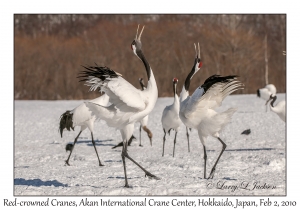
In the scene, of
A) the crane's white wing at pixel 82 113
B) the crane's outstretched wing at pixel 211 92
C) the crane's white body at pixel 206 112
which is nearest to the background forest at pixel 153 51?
the crane's white wing at pixel 82 113

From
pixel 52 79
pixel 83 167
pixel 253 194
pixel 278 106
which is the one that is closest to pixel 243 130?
pixel 278 106

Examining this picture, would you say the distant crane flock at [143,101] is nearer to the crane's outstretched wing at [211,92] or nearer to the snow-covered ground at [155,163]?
the crane's outstretched wing at [211,92]

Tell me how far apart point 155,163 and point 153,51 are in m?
15.2

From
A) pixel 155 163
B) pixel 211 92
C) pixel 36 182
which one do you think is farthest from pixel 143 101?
pixel 155 163

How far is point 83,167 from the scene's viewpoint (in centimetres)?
852

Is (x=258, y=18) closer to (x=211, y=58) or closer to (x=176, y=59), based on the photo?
(x=211, y=58)

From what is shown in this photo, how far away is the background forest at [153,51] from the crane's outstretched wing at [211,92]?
48.0 ft

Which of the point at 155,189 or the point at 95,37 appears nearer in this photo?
the point at 155,189

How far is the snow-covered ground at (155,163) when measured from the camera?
642 cm

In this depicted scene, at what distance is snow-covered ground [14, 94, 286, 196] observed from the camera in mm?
6422

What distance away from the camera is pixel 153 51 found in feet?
76.1

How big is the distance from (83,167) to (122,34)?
17259 mm

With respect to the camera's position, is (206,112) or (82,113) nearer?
(206,112)

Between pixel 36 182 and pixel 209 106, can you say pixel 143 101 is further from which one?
pixel 36 182
